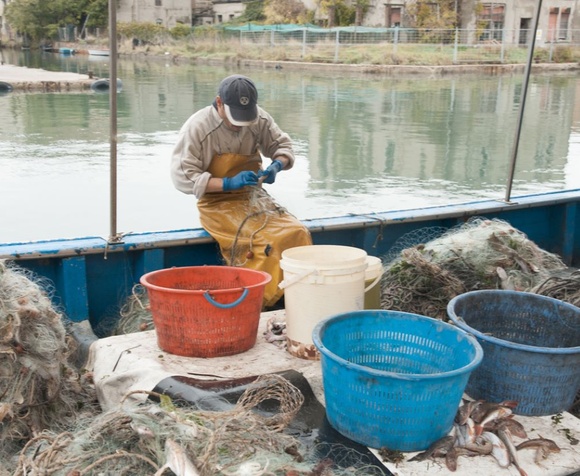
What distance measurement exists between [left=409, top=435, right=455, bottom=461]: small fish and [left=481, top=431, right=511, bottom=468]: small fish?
0.13 meters

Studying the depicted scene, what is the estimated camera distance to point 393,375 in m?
2.19

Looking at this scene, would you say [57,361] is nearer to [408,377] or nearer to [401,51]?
[408,377]

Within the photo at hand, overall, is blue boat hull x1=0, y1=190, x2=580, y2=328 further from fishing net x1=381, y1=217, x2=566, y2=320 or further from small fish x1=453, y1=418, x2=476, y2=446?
small fish x1=453, y1=418, x2=476, y2=446

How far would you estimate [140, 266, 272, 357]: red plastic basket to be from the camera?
9.27ft

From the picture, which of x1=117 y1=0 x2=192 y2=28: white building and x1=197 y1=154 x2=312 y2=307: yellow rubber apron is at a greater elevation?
x1=117 y1=0 x2=192 y2=28: white building

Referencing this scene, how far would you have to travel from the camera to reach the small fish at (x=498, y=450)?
2.27m

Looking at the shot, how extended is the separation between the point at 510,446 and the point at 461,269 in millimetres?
1725

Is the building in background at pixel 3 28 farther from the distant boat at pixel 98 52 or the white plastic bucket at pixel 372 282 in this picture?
the white plastic bucket at pixel 372 282

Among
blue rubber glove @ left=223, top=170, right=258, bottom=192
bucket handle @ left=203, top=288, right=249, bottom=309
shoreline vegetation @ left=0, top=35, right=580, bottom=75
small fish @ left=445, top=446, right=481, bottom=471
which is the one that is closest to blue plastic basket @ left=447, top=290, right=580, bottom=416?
small fish @ left=445, top=446, right=481, bottom=471

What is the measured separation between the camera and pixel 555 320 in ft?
9.80

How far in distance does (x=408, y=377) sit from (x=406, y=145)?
12.5 m

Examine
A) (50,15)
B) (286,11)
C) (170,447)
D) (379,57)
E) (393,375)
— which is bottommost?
(170,447)

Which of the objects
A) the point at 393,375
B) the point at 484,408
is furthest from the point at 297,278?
the point at 484,408

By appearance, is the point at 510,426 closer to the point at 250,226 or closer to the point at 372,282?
the point at 372,282
